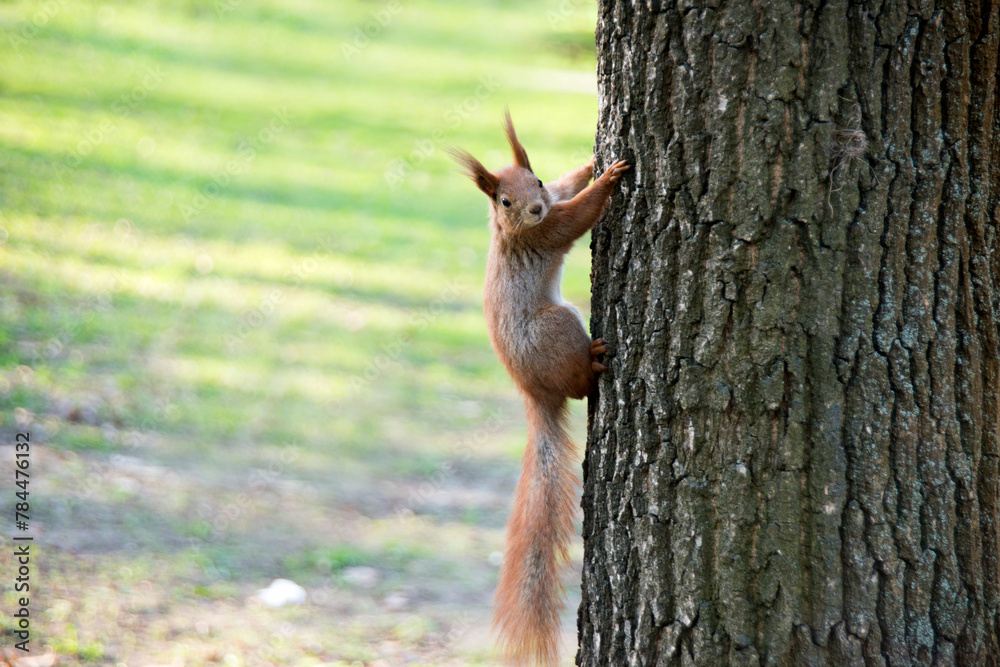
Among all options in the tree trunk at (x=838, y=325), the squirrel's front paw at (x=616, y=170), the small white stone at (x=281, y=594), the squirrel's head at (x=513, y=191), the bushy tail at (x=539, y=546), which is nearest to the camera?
the tree trunk at (x=838, y=325)

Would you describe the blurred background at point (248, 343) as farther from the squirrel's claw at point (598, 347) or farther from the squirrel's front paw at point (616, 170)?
the squirrel's front paw at point (616, 170)

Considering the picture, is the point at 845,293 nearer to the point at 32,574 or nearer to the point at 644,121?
the point at 644,121

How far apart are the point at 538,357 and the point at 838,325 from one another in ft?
2.91

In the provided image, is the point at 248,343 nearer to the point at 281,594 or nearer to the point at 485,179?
the point at 281,594

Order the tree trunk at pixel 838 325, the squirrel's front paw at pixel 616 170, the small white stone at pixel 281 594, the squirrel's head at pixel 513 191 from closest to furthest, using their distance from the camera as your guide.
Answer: the tree trunk at pixel 838 325, the squirrel's front paw at pixel 616 170, the squirrel's head at pixel 513 191, the small white stone at pixel 281 594

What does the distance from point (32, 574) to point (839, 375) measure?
2.79 metres

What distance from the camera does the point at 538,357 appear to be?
8.25 feet

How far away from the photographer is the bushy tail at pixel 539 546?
232cm

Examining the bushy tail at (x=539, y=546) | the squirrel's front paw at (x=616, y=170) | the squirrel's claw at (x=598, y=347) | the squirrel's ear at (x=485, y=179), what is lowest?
the bushy tail at (x=539, y=546)

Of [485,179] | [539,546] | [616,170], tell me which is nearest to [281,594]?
[539,546]

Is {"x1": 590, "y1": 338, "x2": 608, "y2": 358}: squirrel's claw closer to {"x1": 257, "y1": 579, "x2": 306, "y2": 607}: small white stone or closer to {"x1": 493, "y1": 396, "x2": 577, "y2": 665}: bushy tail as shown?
{"x1": 493, "y1": 396, "x2": 577, "y2": 665}: bushy tail

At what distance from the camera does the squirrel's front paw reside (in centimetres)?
207

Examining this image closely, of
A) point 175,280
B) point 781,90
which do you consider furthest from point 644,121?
point 175,280

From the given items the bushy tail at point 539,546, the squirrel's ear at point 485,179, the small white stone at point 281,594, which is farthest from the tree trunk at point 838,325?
the small white stone at point 281,594
